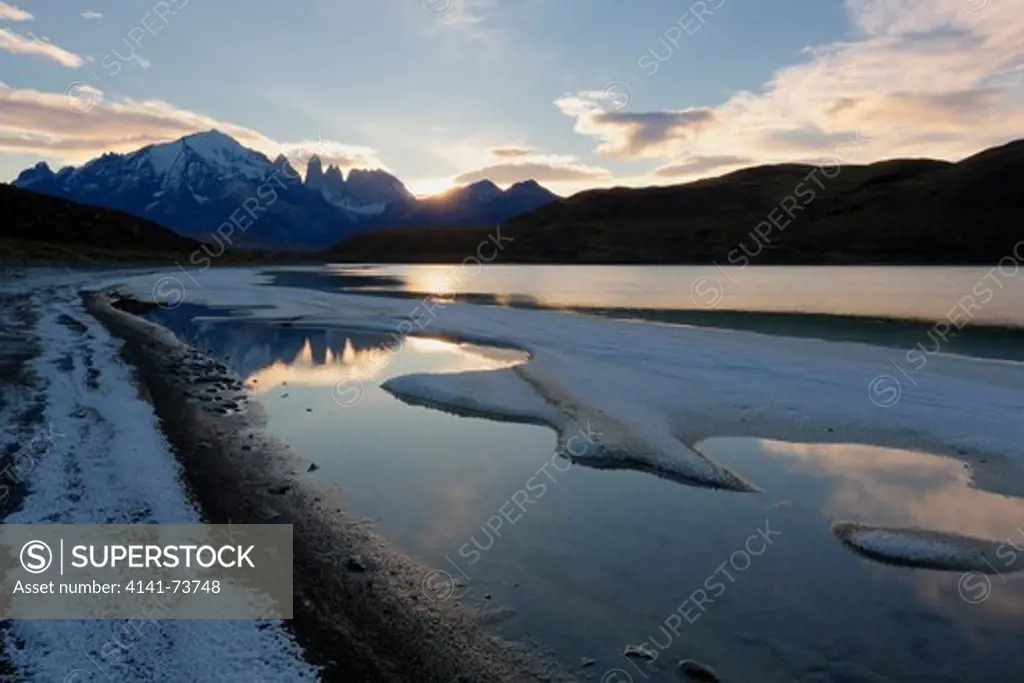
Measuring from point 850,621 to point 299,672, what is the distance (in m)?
6.69

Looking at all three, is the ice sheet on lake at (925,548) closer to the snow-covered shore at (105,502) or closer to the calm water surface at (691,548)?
the calm water surface at (691,548)

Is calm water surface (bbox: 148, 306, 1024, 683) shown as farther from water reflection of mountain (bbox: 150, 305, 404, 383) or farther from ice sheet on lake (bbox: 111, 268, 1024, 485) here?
water reflection of mountain (bbox: 150, 305, 404, 383)

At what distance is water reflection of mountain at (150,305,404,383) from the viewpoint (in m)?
27.5

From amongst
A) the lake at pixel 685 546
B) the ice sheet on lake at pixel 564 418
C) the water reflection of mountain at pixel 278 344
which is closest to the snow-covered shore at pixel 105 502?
the lake at pixel 685 546

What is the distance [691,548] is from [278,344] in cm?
2714

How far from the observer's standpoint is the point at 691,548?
10188mm

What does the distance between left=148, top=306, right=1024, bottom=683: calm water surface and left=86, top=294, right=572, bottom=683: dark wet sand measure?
1.31 feet

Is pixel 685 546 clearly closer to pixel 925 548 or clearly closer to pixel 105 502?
pixel 925 548

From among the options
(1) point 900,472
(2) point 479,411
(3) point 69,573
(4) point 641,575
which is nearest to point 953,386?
(1) point 900,472

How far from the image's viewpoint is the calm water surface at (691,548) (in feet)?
24.9

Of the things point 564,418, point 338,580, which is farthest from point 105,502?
point 564,418

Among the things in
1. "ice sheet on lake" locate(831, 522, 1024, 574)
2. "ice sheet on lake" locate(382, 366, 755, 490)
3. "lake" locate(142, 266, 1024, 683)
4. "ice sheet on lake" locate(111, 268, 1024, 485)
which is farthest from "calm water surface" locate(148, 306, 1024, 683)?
"ice sheet on lake" locate(111, 268, 1024, 485)

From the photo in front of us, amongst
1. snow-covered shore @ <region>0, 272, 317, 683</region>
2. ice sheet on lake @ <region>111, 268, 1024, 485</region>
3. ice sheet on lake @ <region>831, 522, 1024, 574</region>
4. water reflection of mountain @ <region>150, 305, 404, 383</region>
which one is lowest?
water reflection of mountain @ <region>150, 305, 404, 383</region>

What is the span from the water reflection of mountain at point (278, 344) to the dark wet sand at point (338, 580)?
1025cm
